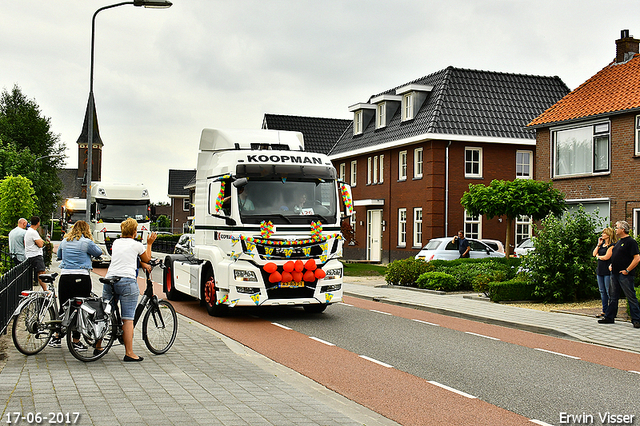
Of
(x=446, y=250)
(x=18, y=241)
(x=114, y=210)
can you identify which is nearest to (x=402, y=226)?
(x=446, y=250)

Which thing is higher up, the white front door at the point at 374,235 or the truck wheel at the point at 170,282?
the white front door at the point at 374,235

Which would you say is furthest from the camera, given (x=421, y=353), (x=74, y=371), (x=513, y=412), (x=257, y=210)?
(x=257, y=210)

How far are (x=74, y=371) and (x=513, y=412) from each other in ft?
15.5

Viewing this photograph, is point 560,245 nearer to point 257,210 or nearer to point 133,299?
point 257,210

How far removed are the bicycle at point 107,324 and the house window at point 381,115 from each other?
30.3 m

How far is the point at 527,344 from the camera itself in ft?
37.1

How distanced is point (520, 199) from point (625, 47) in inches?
341

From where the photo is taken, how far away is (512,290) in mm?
17203

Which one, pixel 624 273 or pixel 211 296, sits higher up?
pixel 624 273

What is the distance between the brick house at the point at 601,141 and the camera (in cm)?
2312

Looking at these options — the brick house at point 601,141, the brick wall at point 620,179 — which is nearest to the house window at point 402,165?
the brick house at point 601,141

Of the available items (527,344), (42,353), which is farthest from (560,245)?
Answer: (42,353)

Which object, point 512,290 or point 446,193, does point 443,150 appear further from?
point 512,290

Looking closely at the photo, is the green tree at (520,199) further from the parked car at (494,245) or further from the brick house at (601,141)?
the parked car at (494,245)
